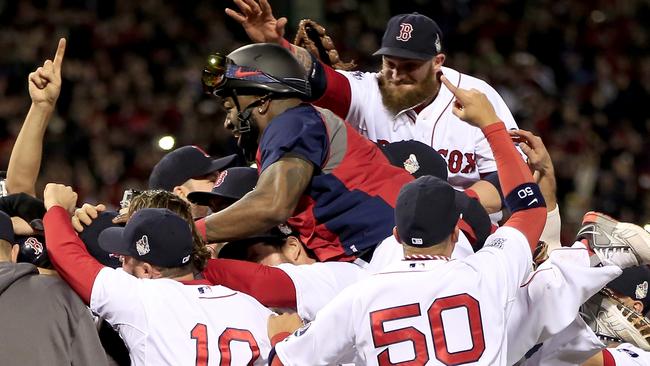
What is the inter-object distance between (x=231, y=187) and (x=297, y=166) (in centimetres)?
53

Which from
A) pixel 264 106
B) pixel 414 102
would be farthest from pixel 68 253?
pixel 414 102

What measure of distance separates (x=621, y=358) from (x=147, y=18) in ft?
36.8

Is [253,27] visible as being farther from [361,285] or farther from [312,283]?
[361,285]

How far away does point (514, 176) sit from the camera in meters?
4.95

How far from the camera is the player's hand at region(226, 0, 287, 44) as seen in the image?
626cm

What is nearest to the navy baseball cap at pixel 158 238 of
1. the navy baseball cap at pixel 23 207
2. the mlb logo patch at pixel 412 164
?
the navy baseball cap at pixel 23 207

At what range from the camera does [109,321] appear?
4859 millimetres

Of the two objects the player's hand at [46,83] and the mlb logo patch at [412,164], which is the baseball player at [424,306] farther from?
the player's hand at [46,83]

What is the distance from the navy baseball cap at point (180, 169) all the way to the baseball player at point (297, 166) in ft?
2.12

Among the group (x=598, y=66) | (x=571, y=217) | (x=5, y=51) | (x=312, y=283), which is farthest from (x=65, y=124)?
(x=312, y=283)

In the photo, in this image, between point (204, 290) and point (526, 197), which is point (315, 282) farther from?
point (526, 197)

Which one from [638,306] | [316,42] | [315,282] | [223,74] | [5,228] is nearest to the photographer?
[5,228]

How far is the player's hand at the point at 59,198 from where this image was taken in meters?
5.19

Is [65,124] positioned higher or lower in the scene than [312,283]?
lower
